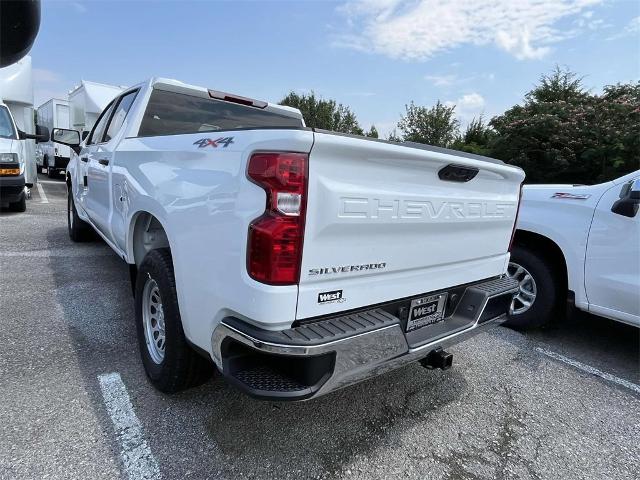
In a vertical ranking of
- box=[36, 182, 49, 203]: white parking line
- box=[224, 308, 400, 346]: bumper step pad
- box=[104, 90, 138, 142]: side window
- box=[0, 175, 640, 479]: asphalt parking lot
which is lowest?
box=[36, 182, 49, 203]: white parking line

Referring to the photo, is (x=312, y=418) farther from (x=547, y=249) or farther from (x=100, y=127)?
(x=100, y=127)

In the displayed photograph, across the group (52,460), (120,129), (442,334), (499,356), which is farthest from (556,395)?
(120,129)

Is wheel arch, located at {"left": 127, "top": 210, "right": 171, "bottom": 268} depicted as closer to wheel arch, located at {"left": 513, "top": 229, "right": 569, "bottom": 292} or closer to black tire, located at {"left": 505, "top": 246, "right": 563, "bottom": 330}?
black tire, located at {"left": 505, "top": 246, "right": 563, "bottom": 330}

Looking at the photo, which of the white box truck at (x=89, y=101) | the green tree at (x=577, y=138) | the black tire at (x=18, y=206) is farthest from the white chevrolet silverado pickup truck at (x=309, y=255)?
the white box truck at (x=89, y=101)

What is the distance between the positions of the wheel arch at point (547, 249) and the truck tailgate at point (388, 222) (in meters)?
1.65

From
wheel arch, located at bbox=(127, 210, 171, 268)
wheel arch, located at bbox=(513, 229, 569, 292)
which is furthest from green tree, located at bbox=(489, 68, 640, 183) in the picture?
wheel arch, located at bbox=(127, 210, 171, 268)

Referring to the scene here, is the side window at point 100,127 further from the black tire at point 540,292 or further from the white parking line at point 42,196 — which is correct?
A: the white parking line at point 42,196

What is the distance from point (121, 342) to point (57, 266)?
8.14 feet

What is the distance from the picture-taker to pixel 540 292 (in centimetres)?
406

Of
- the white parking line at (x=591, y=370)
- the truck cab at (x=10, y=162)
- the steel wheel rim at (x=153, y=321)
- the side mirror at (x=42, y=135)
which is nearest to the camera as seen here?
the steel wheel rim at (x=153, y=321)

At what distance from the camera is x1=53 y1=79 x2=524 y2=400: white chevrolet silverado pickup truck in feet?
5.71

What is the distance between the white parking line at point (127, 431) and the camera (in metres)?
2.02

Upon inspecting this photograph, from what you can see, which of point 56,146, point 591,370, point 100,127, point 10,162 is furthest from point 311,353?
point 56,146

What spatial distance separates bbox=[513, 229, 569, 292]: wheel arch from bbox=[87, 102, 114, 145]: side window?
454 cm
